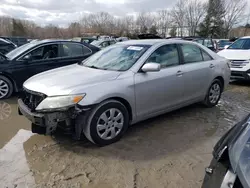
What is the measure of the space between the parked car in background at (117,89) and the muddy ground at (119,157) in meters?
0.30

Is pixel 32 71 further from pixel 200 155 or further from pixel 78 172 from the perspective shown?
pixel 200 155

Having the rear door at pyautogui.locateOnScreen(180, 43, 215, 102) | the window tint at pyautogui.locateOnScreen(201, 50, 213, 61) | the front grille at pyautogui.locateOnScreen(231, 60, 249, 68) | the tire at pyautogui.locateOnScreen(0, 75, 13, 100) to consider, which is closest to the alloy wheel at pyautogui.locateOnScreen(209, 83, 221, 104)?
the rear door at pyautogui.locateOnScreen(180, 43, 215, 102)

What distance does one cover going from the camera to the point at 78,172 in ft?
8.89

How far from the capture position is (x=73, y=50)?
642 centimetres

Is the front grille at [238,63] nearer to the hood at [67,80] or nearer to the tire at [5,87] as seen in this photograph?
the hood at [67,80]

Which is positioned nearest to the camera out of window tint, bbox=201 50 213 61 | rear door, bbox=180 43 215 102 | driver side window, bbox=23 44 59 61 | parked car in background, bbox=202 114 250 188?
parked car in background, bbox=202 114 250 188

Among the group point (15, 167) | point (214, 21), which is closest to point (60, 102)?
point (15, 167)

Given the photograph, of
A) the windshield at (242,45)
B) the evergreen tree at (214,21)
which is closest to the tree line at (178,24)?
the evergreen tree at (214,21)

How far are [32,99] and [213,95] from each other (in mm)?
3666

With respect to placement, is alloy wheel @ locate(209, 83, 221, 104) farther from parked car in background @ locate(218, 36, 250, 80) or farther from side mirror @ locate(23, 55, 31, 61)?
side mirror @ locate(23, 55, 31, 61)

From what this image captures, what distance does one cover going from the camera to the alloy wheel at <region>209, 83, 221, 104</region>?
4.89 m

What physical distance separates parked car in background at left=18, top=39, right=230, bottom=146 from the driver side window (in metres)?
2.25

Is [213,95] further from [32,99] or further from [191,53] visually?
[32,99]

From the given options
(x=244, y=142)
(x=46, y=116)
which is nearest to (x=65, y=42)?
(x=46, y=116)
